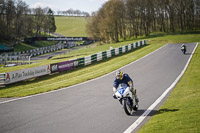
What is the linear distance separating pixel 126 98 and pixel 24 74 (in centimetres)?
1562

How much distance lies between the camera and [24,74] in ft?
74.9

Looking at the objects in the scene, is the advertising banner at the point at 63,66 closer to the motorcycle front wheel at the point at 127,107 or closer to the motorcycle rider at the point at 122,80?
the motorcycle rider at the point at 122,80

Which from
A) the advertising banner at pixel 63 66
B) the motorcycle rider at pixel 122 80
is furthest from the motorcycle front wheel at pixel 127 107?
the advertising banner at pixel 63 66

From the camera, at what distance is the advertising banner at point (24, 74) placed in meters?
21.5

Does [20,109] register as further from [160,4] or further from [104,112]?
[160,4]

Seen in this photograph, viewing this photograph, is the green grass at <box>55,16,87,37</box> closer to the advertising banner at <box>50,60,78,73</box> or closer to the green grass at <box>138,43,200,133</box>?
the advertising banner at <box>50,60,78,73</box>

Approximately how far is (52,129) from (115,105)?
13.6 ft

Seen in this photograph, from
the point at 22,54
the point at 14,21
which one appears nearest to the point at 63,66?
the point at 22,54

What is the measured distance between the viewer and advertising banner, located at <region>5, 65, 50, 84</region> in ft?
70.5

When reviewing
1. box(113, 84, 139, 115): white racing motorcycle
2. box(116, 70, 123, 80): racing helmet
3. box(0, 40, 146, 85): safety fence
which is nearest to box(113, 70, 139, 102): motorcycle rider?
box(116, 70, 123, 80): racing helmet

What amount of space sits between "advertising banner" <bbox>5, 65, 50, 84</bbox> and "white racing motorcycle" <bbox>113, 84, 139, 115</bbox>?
1454 cm

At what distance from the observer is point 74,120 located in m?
9.62

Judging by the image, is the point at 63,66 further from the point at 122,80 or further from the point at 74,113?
the point at 122,80

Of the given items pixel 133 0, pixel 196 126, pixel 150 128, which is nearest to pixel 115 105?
pixel 150 128
